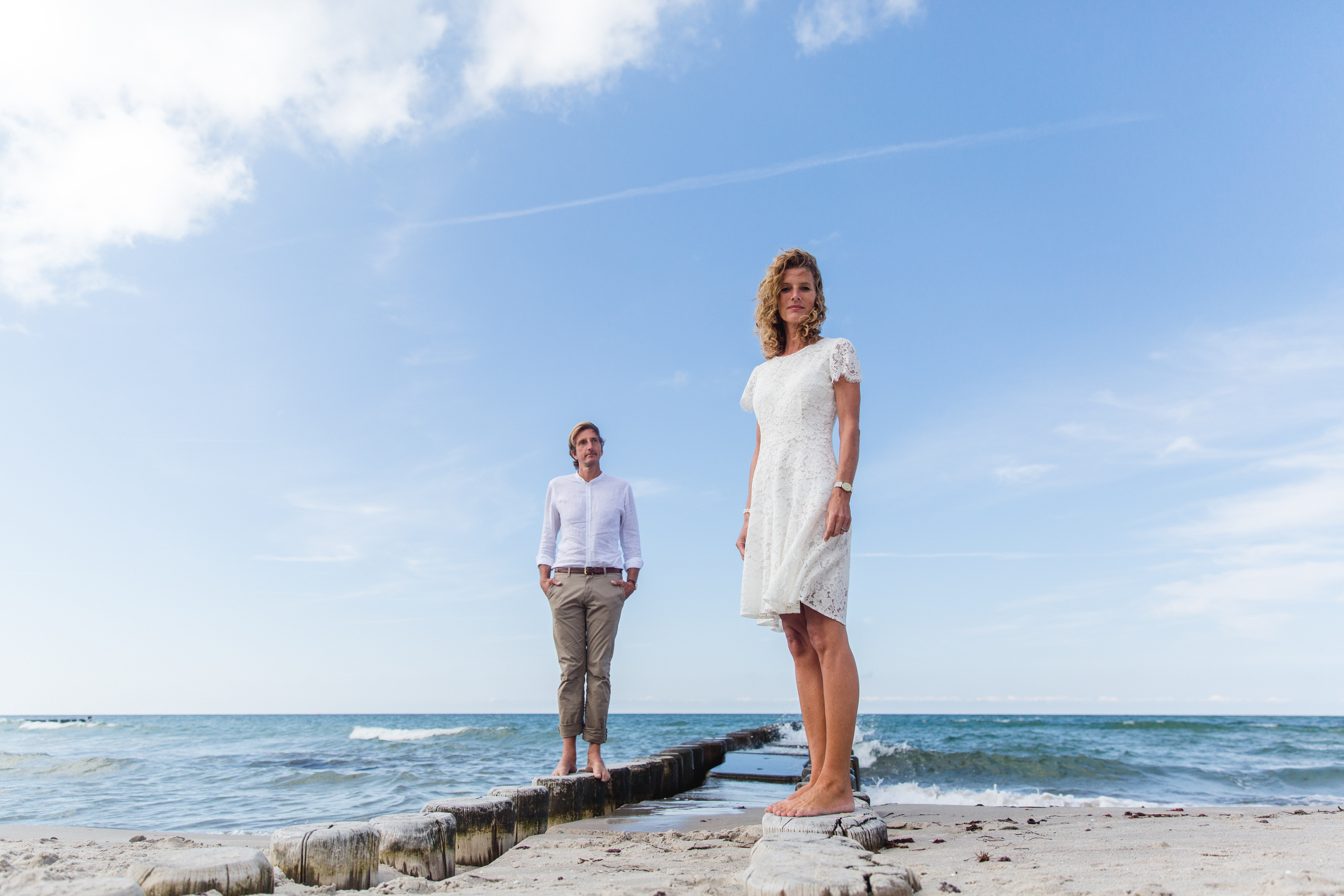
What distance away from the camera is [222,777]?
952cm

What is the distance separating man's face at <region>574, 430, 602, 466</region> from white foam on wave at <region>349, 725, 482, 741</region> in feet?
59.4

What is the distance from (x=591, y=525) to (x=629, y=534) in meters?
0.28

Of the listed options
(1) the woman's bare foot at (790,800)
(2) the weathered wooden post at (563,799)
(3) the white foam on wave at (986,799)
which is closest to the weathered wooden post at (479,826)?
(2) the weathered wooden post at (563,799)

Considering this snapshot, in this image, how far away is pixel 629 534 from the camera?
5.21m

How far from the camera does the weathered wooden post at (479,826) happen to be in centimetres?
321

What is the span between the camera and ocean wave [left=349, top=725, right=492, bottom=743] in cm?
2612

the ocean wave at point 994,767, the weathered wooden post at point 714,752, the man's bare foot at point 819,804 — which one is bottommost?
Answer: the ocean wave at point 994,767

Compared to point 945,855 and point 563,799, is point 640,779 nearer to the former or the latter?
point 563,799

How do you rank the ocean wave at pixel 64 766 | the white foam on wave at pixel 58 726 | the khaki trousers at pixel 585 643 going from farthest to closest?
the white foam on wave at pixel 58 726, the ocean wave at pixel 64 766, the khaki trousers at pixel 585 643

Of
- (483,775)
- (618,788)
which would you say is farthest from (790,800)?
(483,775)

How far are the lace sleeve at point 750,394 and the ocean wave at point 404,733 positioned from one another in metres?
19.6

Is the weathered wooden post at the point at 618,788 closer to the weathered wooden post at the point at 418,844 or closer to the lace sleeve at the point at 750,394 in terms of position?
the weathered wooden post at the point at 418,844

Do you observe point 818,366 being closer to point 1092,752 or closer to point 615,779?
point 615,779

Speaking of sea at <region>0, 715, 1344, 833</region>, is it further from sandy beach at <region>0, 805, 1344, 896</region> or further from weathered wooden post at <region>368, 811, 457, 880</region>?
weathered wooden post at <region>368, 811, 457, 880</region>
